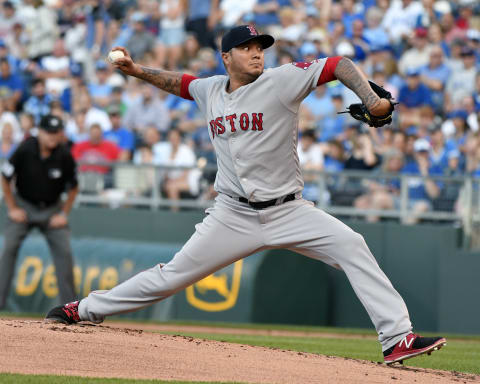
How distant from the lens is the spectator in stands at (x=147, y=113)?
16.6 metres

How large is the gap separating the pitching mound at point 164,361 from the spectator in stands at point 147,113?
978 cm

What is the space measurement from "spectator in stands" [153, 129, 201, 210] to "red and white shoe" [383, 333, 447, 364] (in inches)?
314

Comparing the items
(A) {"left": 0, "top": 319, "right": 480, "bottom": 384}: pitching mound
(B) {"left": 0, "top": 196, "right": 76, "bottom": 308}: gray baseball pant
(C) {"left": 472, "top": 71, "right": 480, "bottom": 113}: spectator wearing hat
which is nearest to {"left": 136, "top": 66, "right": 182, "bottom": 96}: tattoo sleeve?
(A) {"left": 0, "top": 319, "right": 480, "bottom": 384}: pitching mound

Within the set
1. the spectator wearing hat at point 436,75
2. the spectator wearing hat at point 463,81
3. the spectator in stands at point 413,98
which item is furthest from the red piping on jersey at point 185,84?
the spectator wearing hat at point 436,75

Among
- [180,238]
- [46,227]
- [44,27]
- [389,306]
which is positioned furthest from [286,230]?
[44,27]

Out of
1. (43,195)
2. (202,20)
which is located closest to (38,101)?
(202,20)

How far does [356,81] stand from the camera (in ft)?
19.7

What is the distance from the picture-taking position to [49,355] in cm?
614

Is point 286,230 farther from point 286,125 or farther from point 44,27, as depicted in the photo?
point 44,27

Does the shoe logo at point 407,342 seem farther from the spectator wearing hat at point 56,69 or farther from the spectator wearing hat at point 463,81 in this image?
the spectator wearing hat at point 56,69

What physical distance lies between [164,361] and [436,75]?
9829mm

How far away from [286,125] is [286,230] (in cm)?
69

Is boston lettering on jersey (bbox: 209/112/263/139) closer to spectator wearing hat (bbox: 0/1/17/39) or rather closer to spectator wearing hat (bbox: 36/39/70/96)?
spectator wearing hat (bbox: 36/39/70/96)

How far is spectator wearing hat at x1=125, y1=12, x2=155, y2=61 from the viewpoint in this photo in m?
18.7
